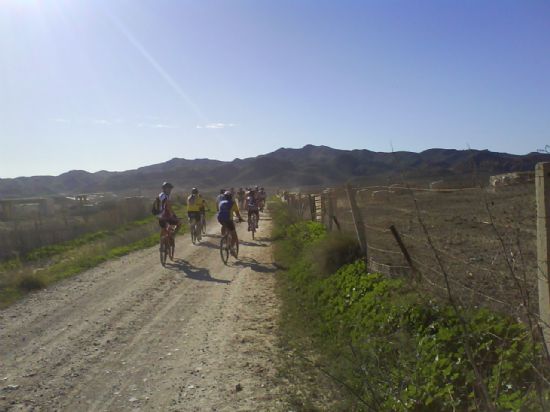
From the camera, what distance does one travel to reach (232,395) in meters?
5.91

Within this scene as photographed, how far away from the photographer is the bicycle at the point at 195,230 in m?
19.8

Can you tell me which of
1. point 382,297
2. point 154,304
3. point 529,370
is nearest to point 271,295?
point 154,304

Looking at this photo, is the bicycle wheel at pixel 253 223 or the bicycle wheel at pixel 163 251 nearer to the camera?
the bicycle wheel at pixel 163 251

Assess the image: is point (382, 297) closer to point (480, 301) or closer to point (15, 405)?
point (480, 301)

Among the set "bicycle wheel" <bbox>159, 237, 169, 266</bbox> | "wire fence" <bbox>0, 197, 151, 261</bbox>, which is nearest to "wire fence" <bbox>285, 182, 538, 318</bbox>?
"bicycle wheel" <bbox>159, 237, 169, 266</bbox>

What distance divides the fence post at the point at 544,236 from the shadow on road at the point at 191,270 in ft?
29.3

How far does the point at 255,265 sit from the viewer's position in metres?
14.9

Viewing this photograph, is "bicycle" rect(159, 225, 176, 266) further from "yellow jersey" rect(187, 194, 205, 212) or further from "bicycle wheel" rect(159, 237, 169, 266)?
"yellow jersey" rect(187, 194, 205, 212)

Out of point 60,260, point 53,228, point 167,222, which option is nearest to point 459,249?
point 167,222

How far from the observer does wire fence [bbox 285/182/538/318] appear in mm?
4773

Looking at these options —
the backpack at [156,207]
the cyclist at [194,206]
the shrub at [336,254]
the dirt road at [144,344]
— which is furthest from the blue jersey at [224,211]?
the shrub at [336,254]

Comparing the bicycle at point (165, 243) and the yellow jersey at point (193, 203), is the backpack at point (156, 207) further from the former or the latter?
the yellow jersey at point (193, 203)

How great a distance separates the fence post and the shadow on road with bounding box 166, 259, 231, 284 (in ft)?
29.3

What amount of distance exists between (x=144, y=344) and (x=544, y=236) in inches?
220
